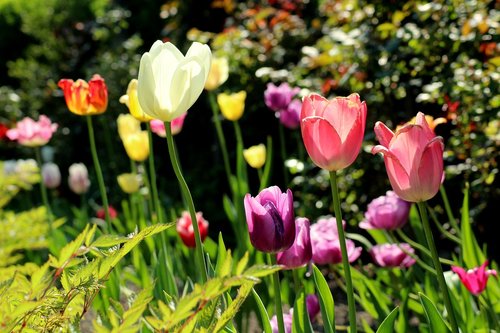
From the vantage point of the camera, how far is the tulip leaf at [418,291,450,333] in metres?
1.63

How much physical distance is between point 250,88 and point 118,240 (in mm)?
3792

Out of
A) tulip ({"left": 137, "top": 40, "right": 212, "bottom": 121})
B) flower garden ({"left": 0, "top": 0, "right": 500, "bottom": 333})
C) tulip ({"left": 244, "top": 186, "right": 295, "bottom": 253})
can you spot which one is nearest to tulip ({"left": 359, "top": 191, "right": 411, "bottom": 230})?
flower garden ({"left": 0, "top": 0, "right": 500, "bottom": 333})

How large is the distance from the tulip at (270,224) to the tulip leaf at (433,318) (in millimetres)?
370

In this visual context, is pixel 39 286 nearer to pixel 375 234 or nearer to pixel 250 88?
pixel 375 234

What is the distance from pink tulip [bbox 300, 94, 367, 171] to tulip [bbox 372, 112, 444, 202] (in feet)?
0.17

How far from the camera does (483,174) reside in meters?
2.86

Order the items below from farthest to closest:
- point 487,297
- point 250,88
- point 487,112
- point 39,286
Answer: point 250,88, point 487,112, point 487,297, point 39,286

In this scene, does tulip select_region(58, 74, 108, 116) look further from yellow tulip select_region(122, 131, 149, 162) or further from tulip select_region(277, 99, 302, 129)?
tulip select_region(277, 99, 302, 129)

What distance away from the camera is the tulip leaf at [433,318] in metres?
1.63

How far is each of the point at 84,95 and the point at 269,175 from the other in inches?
84.8

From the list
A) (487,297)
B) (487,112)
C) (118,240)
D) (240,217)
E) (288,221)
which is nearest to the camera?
(118,240)

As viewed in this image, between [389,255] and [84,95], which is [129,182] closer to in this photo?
[84,95]

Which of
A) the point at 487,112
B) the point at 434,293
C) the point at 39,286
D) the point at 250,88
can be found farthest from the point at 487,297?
the point at 250,88

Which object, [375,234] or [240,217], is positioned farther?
[240,217]
